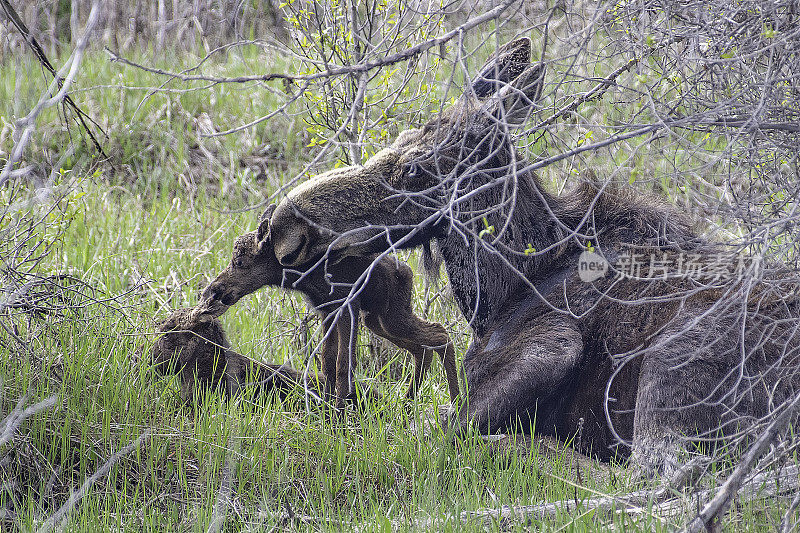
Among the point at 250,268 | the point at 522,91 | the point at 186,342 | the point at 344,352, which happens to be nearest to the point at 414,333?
the point at 344,352

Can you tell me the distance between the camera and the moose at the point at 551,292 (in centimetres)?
369

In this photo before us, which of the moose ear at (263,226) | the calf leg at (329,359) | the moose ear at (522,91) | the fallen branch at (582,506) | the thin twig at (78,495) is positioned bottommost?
the fallen branch at (582,506)

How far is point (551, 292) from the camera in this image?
13.7 feet

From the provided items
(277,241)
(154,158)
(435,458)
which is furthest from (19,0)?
(435,458)

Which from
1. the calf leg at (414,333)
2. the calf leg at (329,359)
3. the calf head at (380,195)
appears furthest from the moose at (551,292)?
the calf leg at (329,359)

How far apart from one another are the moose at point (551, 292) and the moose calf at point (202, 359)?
0.71 m

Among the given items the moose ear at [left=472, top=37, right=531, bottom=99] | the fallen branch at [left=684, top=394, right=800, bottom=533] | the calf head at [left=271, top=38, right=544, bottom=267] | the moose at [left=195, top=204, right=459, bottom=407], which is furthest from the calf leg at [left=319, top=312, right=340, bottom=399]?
the fallen branch at [left=684, top=394, right=800, bottom=533]

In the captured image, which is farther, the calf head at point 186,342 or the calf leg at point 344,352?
the calf head at point 186,342

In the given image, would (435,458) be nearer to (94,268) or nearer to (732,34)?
(732,34)

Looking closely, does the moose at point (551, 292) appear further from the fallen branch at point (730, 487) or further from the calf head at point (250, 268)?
the fallen branch at point (730, 487)

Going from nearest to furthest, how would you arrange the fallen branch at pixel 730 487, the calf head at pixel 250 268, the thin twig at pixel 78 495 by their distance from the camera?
the fallen branch at pixel 730 487, the thin twig at pixel 78 495, the calf head at pixel 250 268

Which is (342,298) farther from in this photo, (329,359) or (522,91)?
(522,91)

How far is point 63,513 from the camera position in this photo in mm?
3553

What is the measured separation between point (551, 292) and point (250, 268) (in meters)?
1.40
